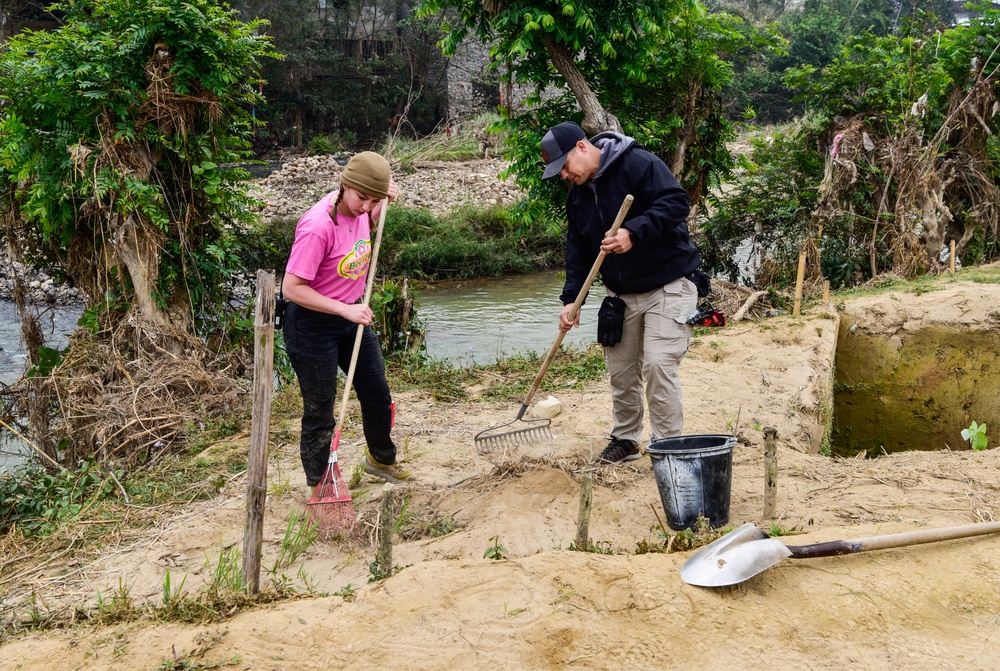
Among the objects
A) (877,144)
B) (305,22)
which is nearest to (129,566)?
(877,144)

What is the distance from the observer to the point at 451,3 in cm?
802

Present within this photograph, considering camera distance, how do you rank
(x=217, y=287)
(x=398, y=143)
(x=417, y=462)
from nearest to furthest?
(x=417, y=462), (x=217, y=287), (x=398, y=143)

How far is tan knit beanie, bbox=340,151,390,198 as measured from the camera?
12.4 ft

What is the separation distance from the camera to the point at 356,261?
407 cm

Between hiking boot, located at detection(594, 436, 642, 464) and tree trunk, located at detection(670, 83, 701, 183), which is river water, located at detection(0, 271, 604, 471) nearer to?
tree trunk, located at detection(670, 83, 701, 183)

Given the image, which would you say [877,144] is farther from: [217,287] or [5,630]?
[5,630]

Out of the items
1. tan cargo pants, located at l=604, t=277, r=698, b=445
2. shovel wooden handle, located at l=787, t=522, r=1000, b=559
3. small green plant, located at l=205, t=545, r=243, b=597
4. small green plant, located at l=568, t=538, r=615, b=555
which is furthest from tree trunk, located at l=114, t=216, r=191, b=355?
shovel wooden handle, located at l=787, t=522, r=1000, b=559

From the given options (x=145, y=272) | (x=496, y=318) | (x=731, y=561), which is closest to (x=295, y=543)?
(x=731, y=561)

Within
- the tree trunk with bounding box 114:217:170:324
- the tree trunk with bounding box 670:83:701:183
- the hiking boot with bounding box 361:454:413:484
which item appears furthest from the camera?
the tree trunk with bounding box 670:83:701:183

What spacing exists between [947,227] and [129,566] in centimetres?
1152

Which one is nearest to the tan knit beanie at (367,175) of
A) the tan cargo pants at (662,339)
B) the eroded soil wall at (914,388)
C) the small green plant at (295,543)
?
the tan cargo pants at (662,339)

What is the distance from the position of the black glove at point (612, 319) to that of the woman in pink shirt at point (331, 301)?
126cm

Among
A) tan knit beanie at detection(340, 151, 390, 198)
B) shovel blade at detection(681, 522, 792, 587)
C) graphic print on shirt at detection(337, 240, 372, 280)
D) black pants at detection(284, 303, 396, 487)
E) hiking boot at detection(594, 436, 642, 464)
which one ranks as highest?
tan knit beanie at detection(340, 151, 390, 198)

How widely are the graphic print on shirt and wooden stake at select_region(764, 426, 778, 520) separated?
7.15ft
